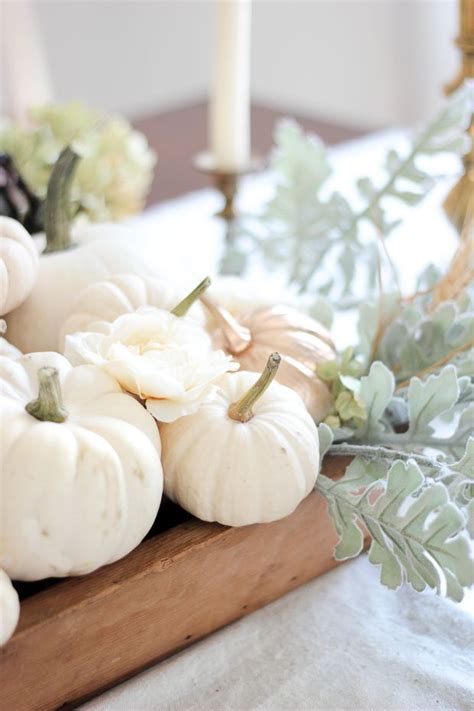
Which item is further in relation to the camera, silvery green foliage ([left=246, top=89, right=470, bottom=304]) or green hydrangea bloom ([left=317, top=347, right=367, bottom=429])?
silvery green foliage ([left=246, top=89, right=470, bottom=304])

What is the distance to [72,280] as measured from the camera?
23.8 inches

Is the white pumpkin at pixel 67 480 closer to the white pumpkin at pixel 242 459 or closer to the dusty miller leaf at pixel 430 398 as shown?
the white pumpkin at pixel 242 459

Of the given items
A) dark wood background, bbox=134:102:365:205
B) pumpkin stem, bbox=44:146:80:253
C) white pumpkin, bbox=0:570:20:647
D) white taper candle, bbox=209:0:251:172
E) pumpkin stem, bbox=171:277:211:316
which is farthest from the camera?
dark wood background, bbox=134:102:365:205

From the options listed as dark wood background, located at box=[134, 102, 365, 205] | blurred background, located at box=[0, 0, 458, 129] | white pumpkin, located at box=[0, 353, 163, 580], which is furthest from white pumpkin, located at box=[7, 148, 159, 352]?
blurred background, located at box=[0, 0, 458, 129]

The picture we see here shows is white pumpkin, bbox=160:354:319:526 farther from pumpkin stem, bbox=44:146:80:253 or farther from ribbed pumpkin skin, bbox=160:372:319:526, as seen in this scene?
pumpkin stem, bbox=44:146:80:253

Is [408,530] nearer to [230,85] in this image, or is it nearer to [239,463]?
[239,463]

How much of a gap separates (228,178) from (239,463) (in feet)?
1.84

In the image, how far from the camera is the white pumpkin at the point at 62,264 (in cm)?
59

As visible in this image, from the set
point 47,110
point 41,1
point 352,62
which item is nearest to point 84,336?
point 47,110

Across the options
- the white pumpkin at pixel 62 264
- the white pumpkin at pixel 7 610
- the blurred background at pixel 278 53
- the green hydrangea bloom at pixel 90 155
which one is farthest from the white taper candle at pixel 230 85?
the blurred background at pixel 278 53

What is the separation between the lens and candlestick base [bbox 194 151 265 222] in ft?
3.20

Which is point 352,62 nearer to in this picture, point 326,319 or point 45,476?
point 326,319

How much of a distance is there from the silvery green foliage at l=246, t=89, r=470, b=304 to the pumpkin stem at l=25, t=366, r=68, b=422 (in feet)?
1.24

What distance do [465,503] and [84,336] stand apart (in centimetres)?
22
